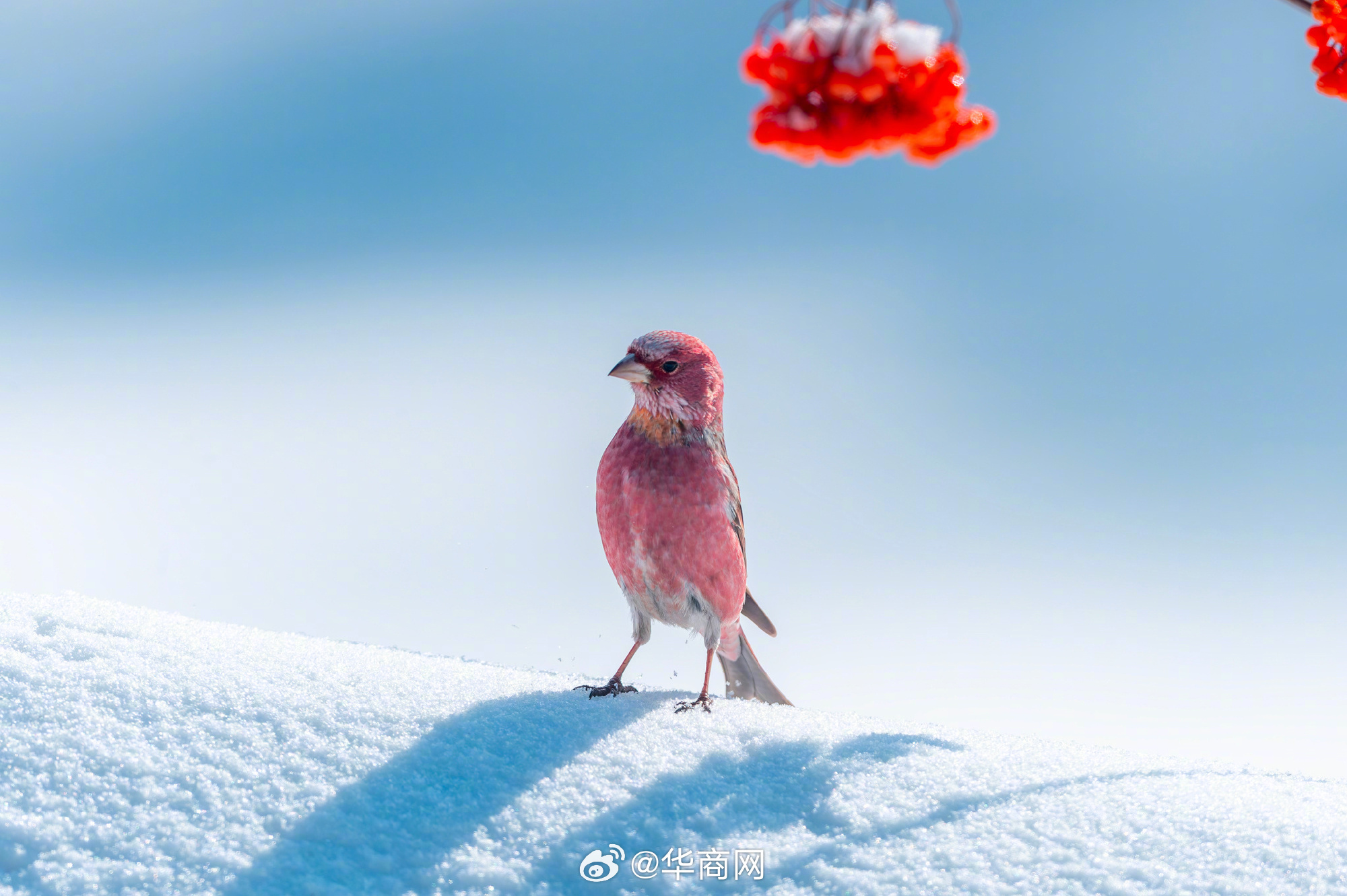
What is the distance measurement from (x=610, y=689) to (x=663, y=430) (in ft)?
4.56

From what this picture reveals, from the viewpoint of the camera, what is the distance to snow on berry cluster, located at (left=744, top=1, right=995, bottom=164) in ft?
6.71

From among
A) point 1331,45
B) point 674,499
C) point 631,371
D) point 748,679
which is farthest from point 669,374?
point 1331,45

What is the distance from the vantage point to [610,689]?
4.66 metres

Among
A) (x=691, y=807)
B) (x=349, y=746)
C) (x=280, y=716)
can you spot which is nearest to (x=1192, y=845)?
(x=691, y=807)

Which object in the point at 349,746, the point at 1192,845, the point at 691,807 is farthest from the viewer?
the point at 349,746

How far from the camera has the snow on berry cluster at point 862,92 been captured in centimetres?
204

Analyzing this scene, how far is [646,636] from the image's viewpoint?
4.83m

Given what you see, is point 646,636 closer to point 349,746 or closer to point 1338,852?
point 349,746

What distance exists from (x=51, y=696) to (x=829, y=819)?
331cm
